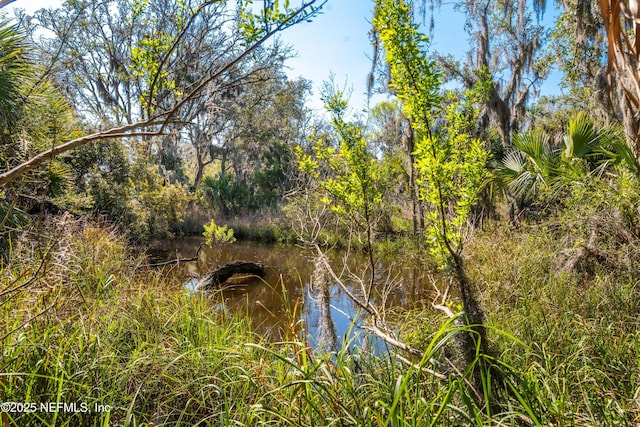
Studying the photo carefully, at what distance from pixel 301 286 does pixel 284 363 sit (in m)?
1.47

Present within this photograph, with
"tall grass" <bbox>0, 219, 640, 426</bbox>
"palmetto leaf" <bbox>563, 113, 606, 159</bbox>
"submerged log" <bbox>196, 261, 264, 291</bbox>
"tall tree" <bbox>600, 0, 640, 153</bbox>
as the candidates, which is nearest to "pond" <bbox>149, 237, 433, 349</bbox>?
"submerged log" <bbox>196, 261, 264, 291</bbox>

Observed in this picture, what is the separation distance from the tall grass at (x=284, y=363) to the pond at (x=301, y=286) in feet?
2.96

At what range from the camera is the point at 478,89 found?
2.85 metres

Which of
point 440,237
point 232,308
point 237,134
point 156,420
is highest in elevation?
point 237,134

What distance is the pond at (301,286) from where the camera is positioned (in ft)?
14.7

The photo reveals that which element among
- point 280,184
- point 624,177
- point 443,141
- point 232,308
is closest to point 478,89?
point 443,141

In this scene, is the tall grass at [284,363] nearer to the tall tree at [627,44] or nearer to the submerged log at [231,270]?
the tall tree at [627,44]

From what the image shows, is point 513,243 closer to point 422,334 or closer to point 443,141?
point 422,334

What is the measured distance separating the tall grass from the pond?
2.96 feet

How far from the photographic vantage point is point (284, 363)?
8.07ft

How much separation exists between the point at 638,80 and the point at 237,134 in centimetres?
2121

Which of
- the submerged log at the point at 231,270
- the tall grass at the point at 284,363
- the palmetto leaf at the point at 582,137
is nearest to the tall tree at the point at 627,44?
the tall grass at the point at 284,363

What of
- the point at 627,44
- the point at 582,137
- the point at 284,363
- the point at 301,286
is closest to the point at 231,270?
the point at 301,286

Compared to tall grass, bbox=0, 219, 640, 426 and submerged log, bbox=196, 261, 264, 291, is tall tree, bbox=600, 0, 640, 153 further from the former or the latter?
submerged log, bbox=196, 261, 264, 291
